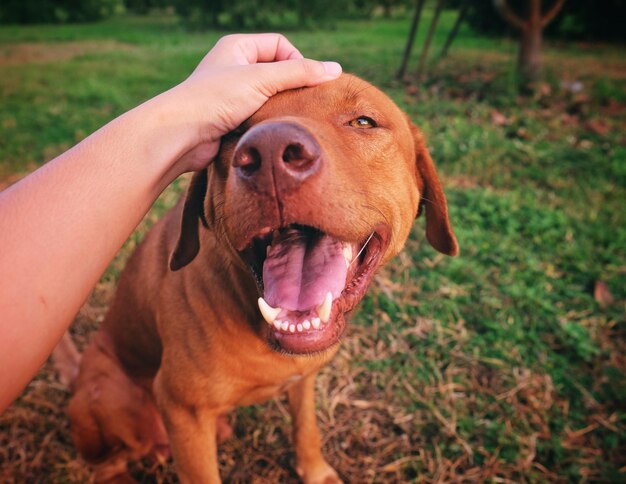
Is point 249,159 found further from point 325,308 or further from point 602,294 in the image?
point 602,294

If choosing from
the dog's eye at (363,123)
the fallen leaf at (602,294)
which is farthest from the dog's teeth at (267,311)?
the fallen leaf at (602,294)

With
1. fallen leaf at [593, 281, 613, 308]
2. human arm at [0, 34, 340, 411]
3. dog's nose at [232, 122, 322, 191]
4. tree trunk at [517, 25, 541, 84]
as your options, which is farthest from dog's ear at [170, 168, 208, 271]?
tree trunk at [517, 25, 541, 84]

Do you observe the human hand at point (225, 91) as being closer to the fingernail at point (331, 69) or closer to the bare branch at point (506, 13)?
the fingernail at point (331, 69)

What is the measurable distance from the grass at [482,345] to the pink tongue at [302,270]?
54.2 inches

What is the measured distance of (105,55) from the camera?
523 inches

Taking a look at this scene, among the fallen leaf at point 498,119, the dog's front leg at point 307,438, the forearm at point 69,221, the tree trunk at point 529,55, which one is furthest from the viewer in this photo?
the tree trunk at point 529,55

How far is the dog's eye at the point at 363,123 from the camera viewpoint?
1.88 meters

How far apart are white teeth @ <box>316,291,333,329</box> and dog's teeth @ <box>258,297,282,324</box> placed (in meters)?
0.16

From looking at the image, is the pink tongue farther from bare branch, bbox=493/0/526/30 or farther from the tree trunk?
the tree trunk

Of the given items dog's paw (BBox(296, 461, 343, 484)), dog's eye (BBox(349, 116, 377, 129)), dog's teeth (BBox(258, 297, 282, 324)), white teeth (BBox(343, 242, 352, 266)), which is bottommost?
dog's paw (BBox(296, 461, 343, 484))

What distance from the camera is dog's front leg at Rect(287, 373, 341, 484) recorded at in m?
2.46

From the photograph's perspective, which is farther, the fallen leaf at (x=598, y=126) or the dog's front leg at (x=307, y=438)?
the fallen leaf at (x=598, y=126)

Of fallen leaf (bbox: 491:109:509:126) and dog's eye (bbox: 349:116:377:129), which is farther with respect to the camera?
fallen leaf (bbox: 491:109:509:126)

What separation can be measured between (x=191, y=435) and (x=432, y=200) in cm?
157
